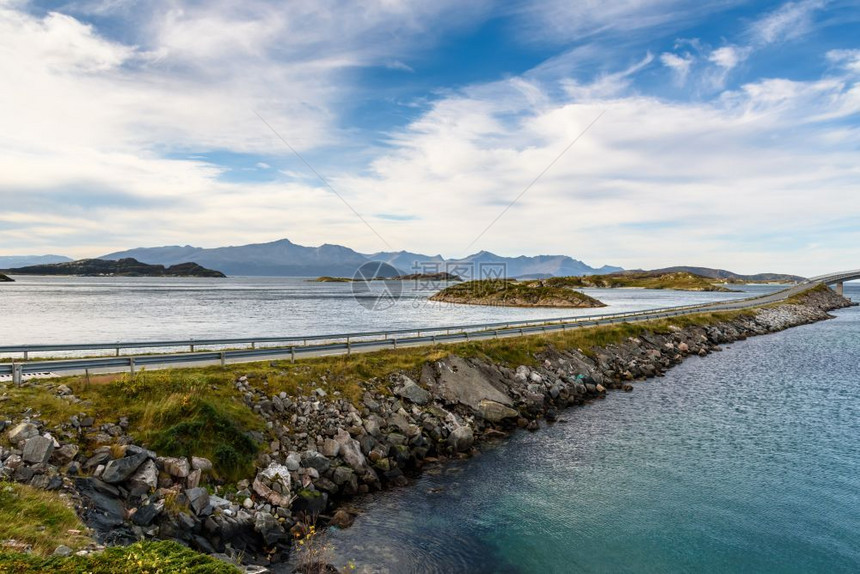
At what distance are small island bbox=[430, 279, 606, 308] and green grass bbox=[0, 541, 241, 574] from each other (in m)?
117

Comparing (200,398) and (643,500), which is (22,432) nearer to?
(200,398)

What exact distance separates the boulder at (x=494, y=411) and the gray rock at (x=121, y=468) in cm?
1876

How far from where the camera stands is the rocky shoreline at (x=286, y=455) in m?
14.7

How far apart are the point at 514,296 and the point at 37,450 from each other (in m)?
120

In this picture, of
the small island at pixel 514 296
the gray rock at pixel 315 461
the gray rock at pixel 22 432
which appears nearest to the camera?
the gray rock at pixel 22 432

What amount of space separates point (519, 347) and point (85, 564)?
3416 centimetres

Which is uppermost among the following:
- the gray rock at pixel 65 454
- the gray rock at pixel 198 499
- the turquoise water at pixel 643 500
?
the gray rock at pixel 65 454

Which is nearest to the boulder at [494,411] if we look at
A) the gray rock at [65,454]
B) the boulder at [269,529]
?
the boulder at [269,529]

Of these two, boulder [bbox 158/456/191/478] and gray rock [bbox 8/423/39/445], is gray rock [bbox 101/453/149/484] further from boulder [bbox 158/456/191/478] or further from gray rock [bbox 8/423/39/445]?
gray rock [bbox 8/423/39/445]

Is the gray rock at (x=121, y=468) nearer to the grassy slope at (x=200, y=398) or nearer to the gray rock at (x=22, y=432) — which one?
the grassy slope at (x=200, y=398)

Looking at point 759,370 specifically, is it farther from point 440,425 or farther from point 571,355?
point 440,425

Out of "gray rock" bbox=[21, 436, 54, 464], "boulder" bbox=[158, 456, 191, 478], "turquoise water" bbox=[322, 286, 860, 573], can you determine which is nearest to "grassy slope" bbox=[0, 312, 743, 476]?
"boulder" bbox=[158, 456, 191, 478]

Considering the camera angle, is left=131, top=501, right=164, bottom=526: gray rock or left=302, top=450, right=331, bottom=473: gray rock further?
left=302, top=450, right=331, bottom=473: gray rock

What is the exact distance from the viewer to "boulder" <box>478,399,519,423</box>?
29441 millimetres
